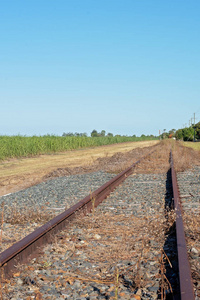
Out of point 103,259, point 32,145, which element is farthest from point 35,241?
point 32,145

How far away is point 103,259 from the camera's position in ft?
12.2

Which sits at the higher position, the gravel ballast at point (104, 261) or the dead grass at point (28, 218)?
the dead grass at point (28, 218)

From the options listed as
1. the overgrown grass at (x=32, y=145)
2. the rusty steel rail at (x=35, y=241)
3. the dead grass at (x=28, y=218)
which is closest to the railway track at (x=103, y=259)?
the rusty steel rail at (x=35, y=241)

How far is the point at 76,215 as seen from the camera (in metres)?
5.29

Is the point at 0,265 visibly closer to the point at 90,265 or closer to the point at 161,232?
the point at 90,265

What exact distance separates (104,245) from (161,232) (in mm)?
817

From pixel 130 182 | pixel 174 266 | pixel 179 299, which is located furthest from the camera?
pixel 130 182

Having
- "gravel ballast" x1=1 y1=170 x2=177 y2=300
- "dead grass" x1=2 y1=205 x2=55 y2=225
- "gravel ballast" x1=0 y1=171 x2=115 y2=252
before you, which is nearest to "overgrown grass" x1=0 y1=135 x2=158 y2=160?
"gravel ballast" x1=0 y1=171 x2=115 y2=252

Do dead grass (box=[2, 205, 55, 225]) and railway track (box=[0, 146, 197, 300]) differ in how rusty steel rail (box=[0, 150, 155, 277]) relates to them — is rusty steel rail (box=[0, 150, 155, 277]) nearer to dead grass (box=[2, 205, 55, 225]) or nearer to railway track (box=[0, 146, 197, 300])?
railway track (box=[0, 146, 197, 300])

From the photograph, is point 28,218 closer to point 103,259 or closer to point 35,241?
point 35,241

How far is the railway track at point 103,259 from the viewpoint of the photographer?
9.52 feet

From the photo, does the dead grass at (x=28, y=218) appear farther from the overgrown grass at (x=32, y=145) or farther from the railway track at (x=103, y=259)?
the overgrown grass at (x=32, y=145)

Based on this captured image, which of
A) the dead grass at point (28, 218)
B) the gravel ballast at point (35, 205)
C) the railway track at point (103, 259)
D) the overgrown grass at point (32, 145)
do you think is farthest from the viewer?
the overgrown grass at point (32, 145)

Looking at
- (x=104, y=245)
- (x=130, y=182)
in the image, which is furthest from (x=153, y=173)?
(x=104, y=245)
